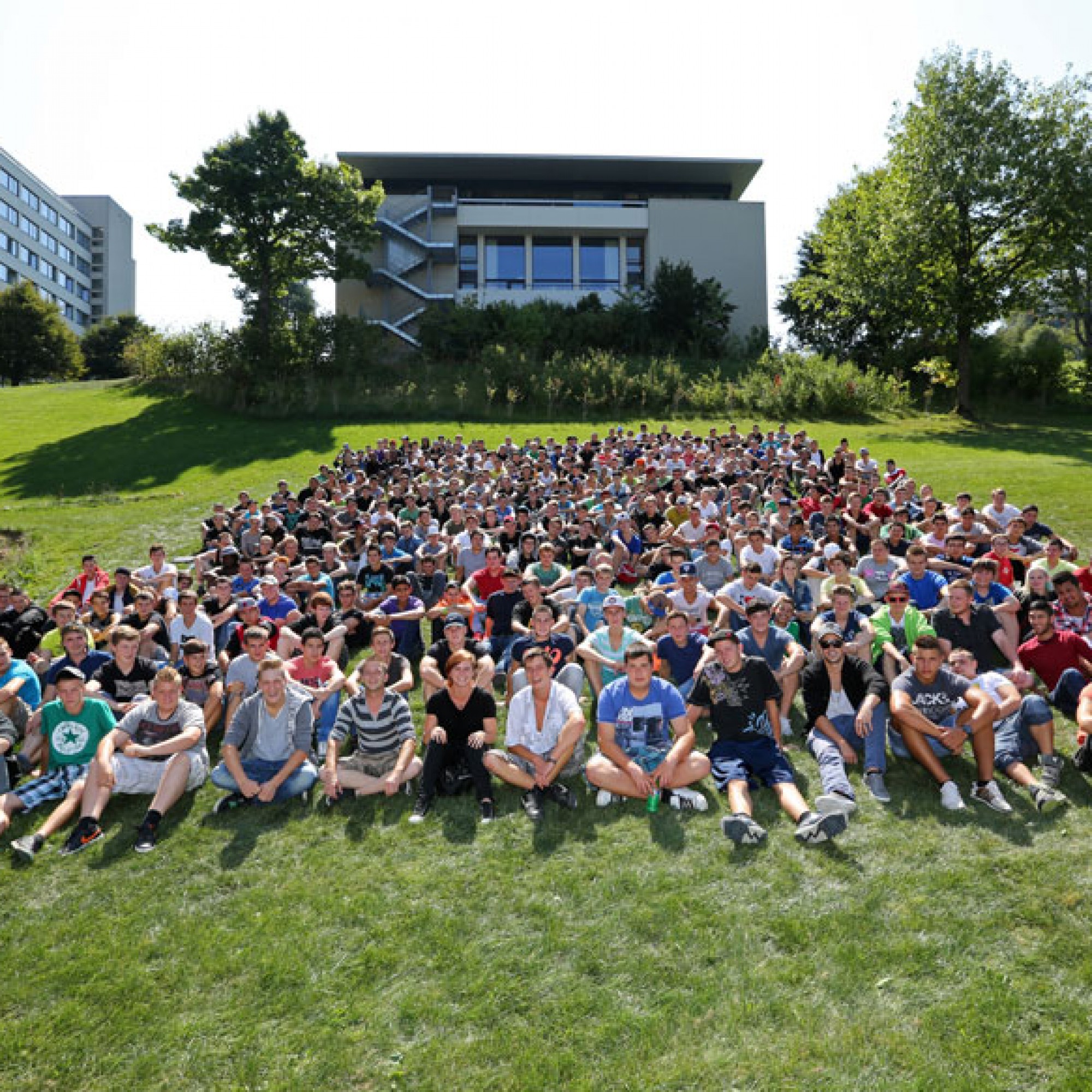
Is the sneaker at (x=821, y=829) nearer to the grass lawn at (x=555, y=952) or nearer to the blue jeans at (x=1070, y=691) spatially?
the grass lawn at (x=555, y=952)

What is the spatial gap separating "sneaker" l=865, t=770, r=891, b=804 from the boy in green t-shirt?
6.58 meters

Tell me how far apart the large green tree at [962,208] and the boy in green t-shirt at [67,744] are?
31.4 metres

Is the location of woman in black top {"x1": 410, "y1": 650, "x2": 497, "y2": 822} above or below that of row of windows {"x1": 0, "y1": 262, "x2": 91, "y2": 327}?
below

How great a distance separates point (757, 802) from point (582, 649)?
2418mm

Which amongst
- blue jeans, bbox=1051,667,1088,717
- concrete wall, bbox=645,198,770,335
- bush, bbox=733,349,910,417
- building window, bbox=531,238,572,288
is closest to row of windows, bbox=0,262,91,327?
building window, bbox=531,238,572,288

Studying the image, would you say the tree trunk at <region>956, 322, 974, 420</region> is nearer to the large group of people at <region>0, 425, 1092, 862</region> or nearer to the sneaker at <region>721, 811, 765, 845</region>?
the large group of people at <region>0, 425, 1092, 862</region>

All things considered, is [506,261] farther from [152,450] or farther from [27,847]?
[27,847]

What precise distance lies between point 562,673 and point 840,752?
8.96 feet

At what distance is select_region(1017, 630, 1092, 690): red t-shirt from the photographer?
24.3 ft

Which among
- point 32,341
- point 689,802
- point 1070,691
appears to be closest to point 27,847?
point 689,802

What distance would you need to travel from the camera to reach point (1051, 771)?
241 inches

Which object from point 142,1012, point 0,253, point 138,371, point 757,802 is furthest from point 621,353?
point 0,253

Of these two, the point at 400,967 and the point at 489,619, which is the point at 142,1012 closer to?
the point at 400,967

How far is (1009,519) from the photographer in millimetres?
11930
